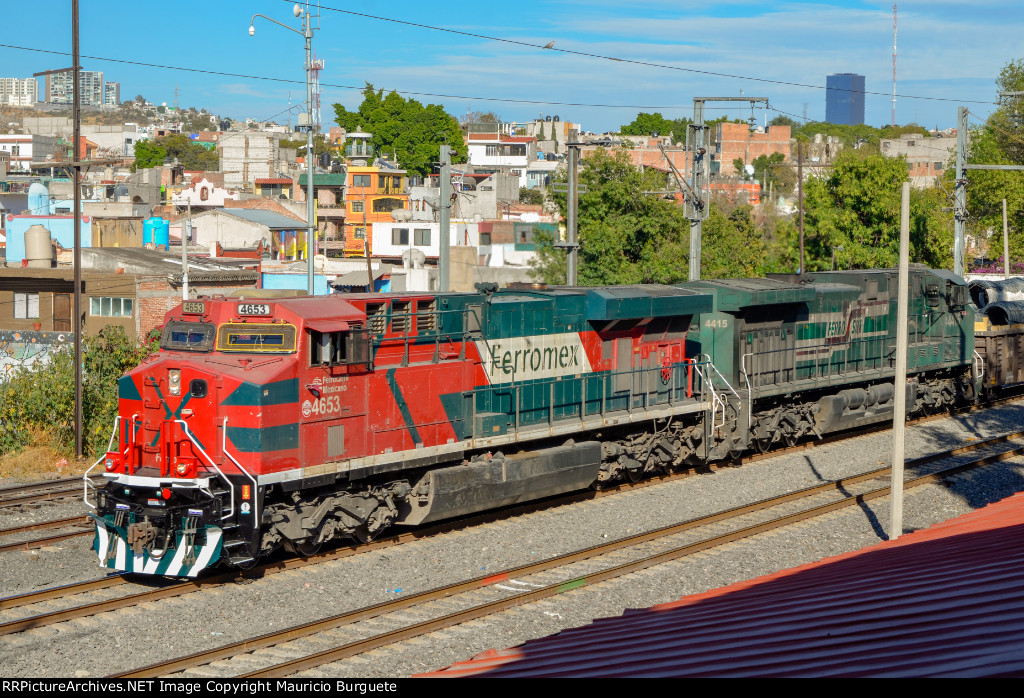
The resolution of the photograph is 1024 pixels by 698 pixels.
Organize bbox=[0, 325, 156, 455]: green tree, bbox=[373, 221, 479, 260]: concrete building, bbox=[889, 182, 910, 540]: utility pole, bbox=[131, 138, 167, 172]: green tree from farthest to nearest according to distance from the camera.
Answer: bbox=[131, 138, 167, 172]: green tree → bbox=[373, 221, 479, 260]: concrete building → bbox=[0, 325, 156, 455]: green tree → bbox=[889, 182, 910, 540]: utility pole

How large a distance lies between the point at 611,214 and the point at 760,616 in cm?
3379

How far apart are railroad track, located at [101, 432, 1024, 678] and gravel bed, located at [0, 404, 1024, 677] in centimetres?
18

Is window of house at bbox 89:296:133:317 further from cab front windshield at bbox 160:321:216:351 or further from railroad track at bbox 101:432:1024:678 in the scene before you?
railroad track at bbox 101:432:1024:678

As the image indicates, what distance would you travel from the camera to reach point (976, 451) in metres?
21.7

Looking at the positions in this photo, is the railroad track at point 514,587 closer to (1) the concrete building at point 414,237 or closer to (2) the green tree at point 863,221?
(2) the green tree at point 863,221

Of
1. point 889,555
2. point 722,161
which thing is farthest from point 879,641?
point 722,161

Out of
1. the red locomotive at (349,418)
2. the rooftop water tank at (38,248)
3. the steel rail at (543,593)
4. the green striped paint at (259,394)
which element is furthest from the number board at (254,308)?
the rooftop water tank at (38,248)

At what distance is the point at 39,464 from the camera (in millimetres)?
20109

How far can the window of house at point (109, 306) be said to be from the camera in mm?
32062

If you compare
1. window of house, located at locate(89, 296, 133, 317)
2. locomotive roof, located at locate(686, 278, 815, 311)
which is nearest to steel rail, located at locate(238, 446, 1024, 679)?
locomotive roof, located at locate(686, 278, 815, 311)

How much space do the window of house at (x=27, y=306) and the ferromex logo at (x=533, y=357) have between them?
73.2 feet

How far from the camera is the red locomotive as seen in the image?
12094mm

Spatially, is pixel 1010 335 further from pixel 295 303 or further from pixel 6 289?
pixel 6 289

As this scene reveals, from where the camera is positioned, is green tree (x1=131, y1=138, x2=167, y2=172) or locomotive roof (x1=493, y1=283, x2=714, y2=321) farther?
green tree (x1=131, y1=138, x2=167, y2=172)
